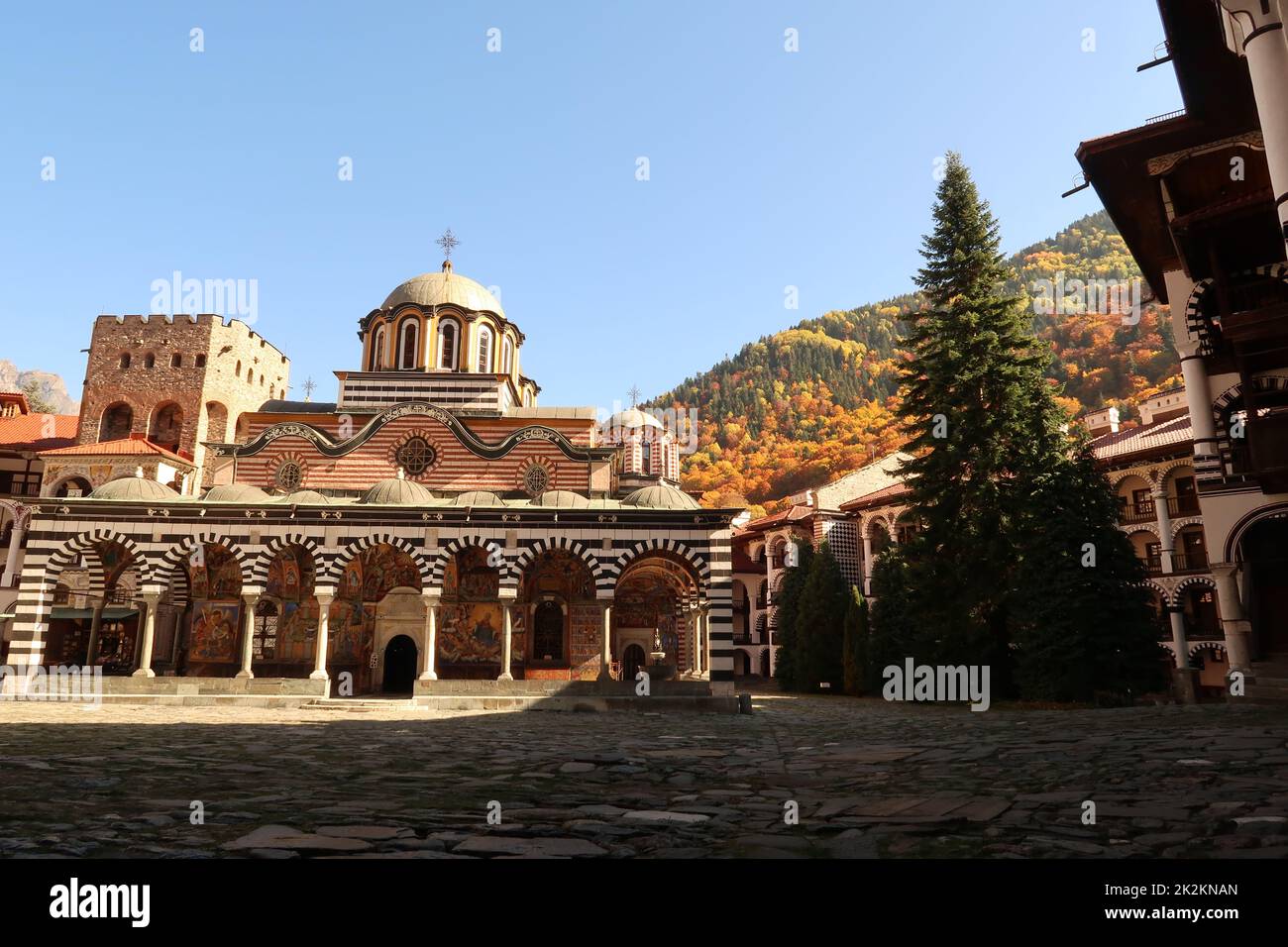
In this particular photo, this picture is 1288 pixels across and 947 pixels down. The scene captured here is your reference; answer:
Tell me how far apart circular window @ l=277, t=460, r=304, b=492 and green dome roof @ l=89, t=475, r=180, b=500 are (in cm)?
420

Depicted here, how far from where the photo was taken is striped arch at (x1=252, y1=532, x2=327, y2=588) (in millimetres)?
21406

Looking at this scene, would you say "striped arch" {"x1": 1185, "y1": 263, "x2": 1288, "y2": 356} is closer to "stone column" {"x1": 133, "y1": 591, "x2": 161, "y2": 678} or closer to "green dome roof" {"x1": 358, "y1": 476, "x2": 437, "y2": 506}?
"green dome roof" {"x1": 358, "y1": 476, "x2": 437, "y2": 506}

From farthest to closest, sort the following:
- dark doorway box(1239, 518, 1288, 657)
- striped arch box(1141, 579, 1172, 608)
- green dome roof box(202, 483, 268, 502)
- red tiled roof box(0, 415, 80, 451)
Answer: red tiled roof box(0, 415, 80, 451)
striped arch box(1141, 579, 1172, 608)
green dome roof box(202, 483, 268, 502)
dark doorway box(1239, 518, 1288, 657)

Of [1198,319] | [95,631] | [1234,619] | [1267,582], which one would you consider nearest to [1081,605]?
[1234,619]

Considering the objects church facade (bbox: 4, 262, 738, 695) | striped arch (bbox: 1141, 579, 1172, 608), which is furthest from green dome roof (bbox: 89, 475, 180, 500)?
striped arch (bbox: 1141, 579, 1172, 608)

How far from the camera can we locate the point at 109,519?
21.6 m

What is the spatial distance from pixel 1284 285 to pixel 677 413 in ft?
245

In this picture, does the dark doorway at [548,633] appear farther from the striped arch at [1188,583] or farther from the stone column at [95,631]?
the striped arch at [1188,583]

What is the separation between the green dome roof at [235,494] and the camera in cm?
2266

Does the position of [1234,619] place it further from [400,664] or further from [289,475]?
[289,475]

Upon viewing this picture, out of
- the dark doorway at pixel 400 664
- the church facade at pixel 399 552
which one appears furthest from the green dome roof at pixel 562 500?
the dark doorway at pixel 400 664

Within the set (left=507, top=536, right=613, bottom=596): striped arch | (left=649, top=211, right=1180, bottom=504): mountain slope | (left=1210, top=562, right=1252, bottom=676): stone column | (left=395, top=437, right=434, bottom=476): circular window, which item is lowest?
(left=1210, top=562, right=1252, bottom=676): stone column
